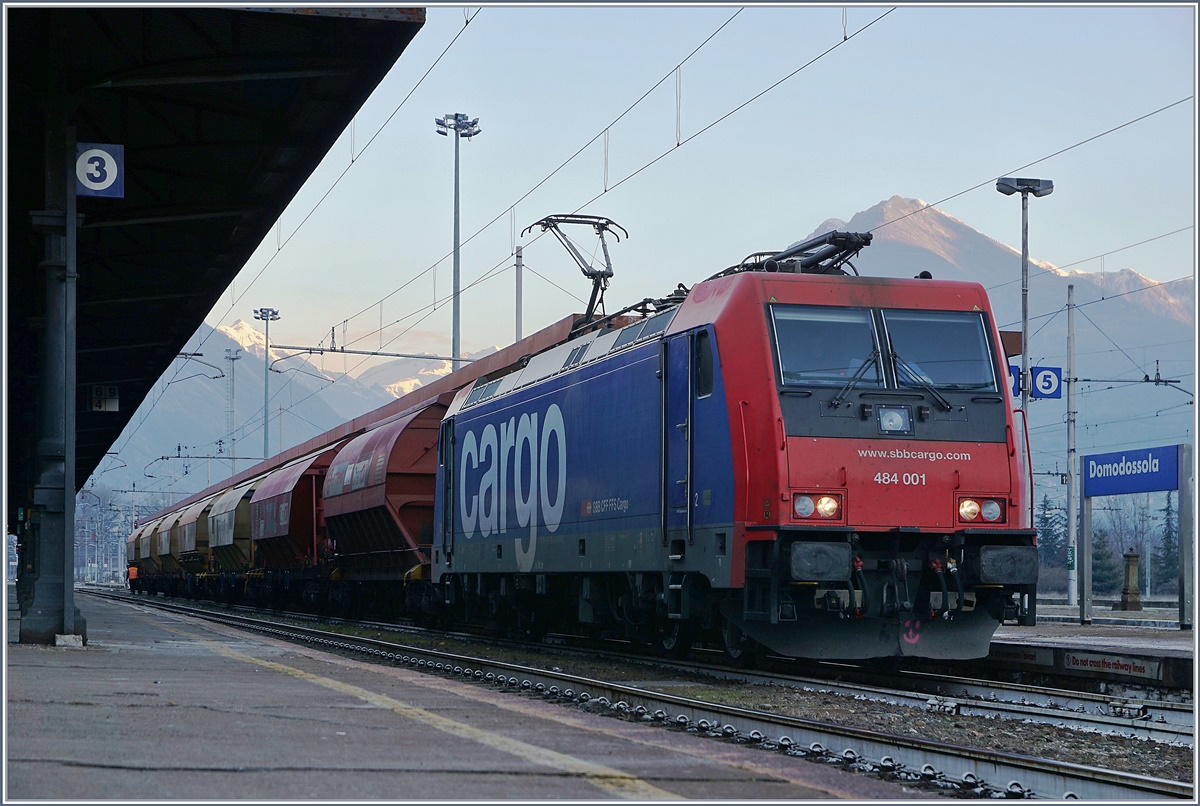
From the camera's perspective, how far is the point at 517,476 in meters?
17.4

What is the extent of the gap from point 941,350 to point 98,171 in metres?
9.16

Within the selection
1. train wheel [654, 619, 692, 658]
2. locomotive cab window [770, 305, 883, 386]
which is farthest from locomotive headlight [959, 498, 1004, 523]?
train wheel [654, 619, 692, 658]

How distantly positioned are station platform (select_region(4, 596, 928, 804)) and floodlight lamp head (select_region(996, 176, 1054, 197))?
75.5ft

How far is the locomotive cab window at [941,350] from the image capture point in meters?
12.4

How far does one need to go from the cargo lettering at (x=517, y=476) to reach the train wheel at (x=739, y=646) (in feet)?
11.2

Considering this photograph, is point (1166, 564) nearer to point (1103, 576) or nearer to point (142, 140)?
point (1103, 576)

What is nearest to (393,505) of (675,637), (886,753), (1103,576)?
(675,637)

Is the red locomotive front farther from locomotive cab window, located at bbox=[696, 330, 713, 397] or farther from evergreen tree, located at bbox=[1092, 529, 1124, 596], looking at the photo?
evergreen tree, located at bbox=[1092, 529, 1124, 596]

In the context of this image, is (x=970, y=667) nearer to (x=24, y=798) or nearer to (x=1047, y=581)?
(x=24, y=798)

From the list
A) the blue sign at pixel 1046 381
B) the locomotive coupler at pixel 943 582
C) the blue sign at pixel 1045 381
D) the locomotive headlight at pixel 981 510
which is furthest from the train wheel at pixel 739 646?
the blue sign at pixel 1046 381

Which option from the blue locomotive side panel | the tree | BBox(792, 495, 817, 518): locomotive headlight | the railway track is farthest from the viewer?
the tree

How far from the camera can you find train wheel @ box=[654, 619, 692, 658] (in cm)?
1393

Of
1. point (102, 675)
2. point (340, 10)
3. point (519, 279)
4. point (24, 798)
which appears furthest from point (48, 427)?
point (519, 279)

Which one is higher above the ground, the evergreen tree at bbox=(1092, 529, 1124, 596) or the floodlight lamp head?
the floodlight lamp head
